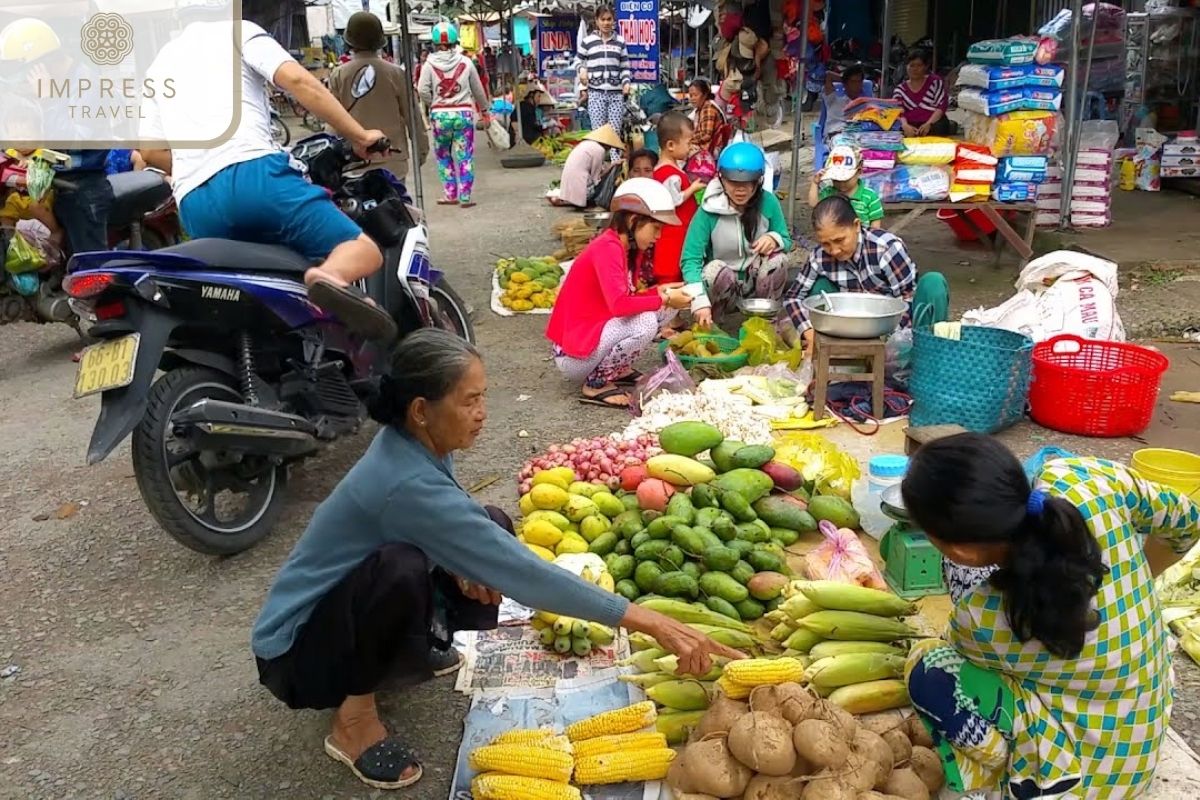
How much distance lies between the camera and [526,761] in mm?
2371

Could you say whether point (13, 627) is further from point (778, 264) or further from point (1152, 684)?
point (778, 264)

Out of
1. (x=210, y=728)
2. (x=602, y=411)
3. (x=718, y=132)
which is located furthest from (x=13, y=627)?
(x=718, y=132)

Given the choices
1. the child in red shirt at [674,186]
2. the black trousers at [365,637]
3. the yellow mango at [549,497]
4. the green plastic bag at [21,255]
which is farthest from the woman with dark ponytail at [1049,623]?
the green plastic bag at [21,255]

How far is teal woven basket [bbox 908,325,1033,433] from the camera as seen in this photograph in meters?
4.32

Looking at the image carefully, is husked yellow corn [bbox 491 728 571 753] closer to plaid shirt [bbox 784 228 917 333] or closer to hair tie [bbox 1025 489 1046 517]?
hair tie [bbox 1025 489 1046 517]

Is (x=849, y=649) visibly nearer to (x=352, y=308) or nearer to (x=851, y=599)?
(x=851, y=599)

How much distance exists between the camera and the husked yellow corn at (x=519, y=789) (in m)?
2.30

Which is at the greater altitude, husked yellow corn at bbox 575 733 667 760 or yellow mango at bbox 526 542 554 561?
yellow mango at bbox 526 542 554 561

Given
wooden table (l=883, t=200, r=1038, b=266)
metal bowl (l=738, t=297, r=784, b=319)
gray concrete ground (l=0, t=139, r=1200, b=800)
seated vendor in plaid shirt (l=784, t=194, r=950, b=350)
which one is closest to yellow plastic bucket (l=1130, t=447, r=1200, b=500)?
gray concrete ground (l=0, t=139, r=1200, b=800)

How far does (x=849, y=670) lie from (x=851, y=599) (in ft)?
Answer: 0.88

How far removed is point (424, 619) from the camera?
7.73ft

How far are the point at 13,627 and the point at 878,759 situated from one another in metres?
2.96

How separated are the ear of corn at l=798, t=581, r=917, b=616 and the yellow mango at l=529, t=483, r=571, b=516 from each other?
45.2 inches

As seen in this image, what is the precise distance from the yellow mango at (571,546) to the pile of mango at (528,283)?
361 centimetres
